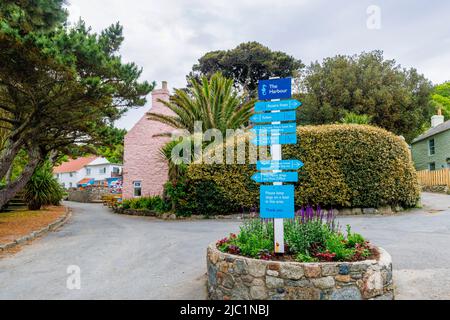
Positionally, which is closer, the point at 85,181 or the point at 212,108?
the point at 212,108

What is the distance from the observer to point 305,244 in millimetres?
5066

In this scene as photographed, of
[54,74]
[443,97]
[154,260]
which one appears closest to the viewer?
[154,260]

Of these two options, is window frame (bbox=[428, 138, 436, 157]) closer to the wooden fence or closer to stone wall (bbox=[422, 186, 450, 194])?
the wooden fence

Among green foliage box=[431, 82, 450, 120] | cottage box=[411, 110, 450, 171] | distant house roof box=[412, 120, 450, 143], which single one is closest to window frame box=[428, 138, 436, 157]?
cottage box=[411, 110, 450, 171]

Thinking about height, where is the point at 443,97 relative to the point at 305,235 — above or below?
above

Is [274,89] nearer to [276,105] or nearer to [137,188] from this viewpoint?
[276,105]

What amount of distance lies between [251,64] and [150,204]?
2119cm

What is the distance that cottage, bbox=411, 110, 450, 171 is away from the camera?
91.6ft

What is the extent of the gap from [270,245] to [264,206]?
23.9 inches

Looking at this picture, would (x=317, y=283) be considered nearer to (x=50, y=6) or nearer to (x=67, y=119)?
(x=50, y=6)

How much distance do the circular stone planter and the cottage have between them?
91.2 ft

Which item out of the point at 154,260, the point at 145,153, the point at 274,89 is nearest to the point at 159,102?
the point at 145,153

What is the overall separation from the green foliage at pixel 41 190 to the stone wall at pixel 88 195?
42.1 ft

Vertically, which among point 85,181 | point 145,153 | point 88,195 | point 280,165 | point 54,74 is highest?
point 54,74
